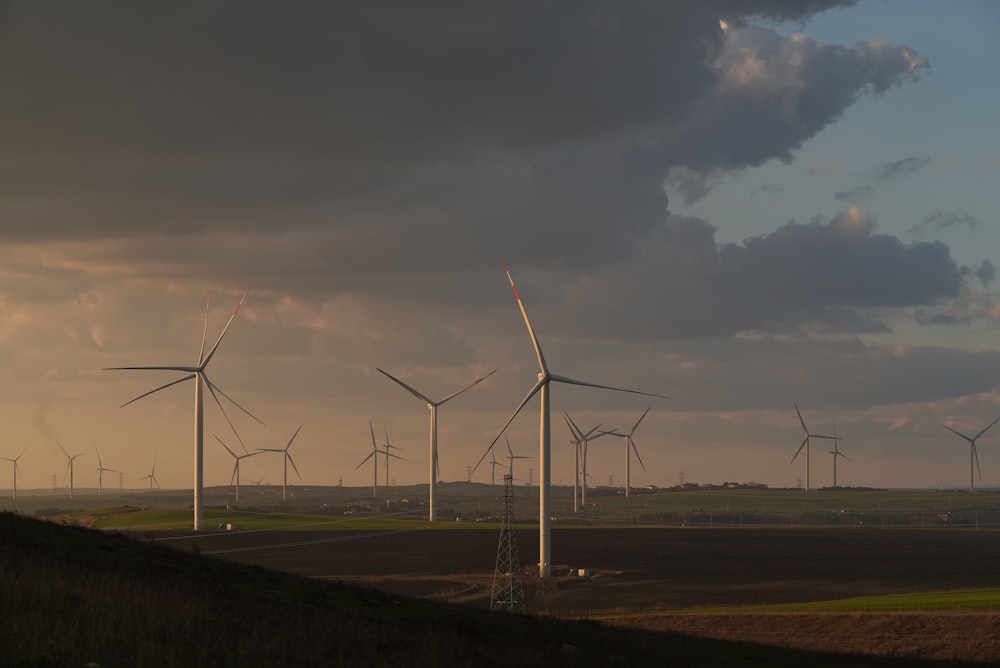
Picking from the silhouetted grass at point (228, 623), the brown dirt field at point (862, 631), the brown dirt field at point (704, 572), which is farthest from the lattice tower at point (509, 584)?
the silhouetted grass at point (228, 623)

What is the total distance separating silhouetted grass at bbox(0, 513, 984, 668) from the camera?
74.2 feet

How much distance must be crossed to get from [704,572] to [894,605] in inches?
1684

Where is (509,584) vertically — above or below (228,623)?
below

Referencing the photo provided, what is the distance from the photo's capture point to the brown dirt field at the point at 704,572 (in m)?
64.0

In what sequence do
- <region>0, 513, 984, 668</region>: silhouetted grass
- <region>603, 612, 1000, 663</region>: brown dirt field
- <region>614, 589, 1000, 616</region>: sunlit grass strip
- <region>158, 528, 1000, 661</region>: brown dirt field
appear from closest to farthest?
1. <region>0, 513, 984, 668</region>: silhouetted grass
2. <region>603, 612, 1000, 663</region>: brown dirt field
3. <region>158, 528, 1000, 661</region>: brown dirt field
4. <region>614, 589, 1000, 616</region>: sunlit grass strip

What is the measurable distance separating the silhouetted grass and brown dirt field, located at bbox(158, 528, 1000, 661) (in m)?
23.8

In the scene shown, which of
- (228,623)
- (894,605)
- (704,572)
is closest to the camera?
(228,623)

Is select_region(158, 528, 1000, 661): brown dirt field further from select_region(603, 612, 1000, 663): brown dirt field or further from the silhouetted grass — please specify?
the silhouetted grass

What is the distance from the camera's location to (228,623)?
85.6 ft

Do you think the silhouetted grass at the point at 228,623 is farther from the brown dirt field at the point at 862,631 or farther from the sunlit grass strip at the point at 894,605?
the sunlit grass strip at the point at 894,605

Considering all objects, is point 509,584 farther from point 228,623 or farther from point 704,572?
point 228,623

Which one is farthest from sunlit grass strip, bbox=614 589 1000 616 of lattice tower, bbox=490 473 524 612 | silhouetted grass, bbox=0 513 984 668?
silhouetted grass, bbox=0 513 984 668

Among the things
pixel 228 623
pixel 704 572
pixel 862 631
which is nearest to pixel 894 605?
pixel 862 631

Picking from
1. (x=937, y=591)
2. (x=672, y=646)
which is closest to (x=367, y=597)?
(x=672, y=646)
